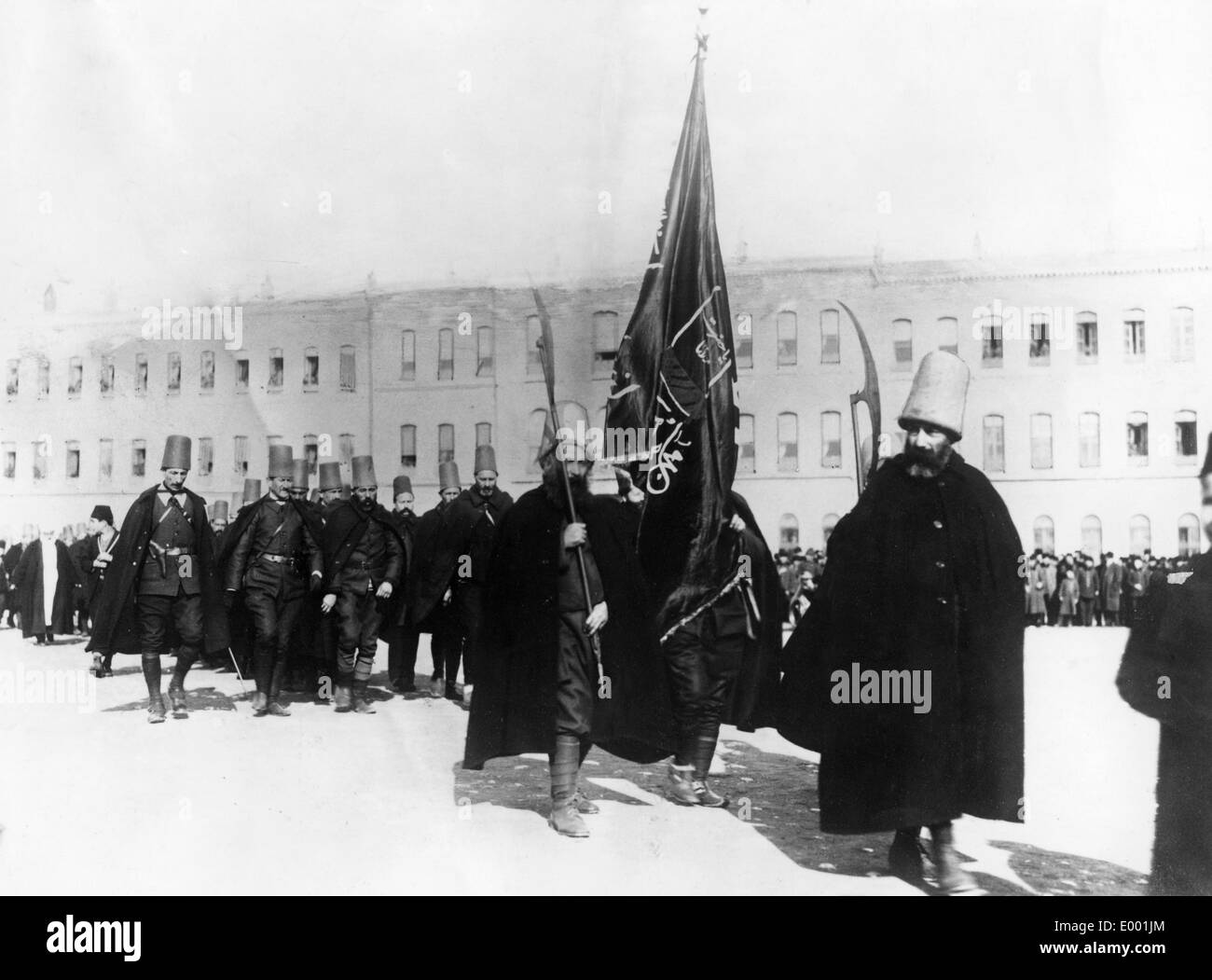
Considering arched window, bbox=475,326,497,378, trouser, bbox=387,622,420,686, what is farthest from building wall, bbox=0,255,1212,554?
trouser, bbox=387,622,420,686

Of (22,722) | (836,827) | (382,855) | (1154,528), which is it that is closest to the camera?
(836,827)

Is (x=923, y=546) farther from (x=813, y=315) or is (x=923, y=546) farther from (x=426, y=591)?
(x=426, y=591)

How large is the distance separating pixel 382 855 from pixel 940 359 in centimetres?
379

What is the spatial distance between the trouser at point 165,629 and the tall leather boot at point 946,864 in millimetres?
5686

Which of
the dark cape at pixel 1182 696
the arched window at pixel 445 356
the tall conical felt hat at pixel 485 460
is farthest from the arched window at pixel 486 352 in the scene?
the dark cape at pixel 1182 696

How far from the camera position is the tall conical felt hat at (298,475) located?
8586 mm

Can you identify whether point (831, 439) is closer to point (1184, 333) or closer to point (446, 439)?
point (1184, 333)

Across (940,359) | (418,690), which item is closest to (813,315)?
(940,359)

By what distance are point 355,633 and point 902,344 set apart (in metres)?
4.92

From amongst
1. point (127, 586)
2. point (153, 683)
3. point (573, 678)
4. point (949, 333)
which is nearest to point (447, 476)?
point (127, 586)

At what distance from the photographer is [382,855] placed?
6.03m

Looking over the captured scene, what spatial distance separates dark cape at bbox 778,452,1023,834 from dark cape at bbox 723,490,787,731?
133cm

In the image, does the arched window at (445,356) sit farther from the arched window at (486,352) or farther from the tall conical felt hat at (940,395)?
the tall conical felt hat at (940,395)
